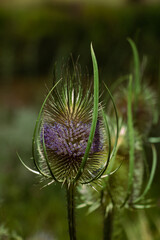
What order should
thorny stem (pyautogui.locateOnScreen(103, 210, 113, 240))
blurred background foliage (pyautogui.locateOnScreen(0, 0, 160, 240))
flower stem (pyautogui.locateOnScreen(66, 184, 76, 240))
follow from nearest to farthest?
1. flower stem (pyautogui.locateOnScreen(66, 184, 76, 240))
2. thorny stem (pyautogui.locateOnScreen(103, 210, 113, 240))
3. blurred background foliage (pyautogui.locateOnScreen(0, 0, 160, 240))

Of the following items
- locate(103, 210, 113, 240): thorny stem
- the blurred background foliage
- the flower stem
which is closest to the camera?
the flower stem

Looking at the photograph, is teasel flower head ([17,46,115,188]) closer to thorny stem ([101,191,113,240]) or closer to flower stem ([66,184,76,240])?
flower stem ([66,184,76,240])

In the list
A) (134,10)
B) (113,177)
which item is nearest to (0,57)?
(134,10)

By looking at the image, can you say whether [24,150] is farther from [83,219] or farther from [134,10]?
[134,10]

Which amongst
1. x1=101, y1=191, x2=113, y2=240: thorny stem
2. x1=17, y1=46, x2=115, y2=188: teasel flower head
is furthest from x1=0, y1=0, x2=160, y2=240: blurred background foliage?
x1=17, y1=46, x2=115, y2=188: teasel flower head

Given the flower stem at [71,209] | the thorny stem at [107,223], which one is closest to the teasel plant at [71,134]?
the flower stem at [71,209]

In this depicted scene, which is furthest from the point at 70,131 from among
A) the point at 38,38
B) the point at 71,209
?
the point at 38,38

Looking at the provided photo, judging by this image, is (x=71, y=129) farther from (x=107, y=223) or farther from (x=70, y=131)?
(x=107, y=223)

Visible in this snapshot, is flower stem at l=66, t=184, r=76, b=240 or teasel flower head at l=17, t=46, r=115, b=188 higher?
teasel flower head at l=17, t=46, r=115, b=188

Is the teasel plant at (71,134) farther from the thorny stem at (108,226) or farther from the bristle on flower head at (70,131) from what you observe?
the thorny stem at (108,226)
